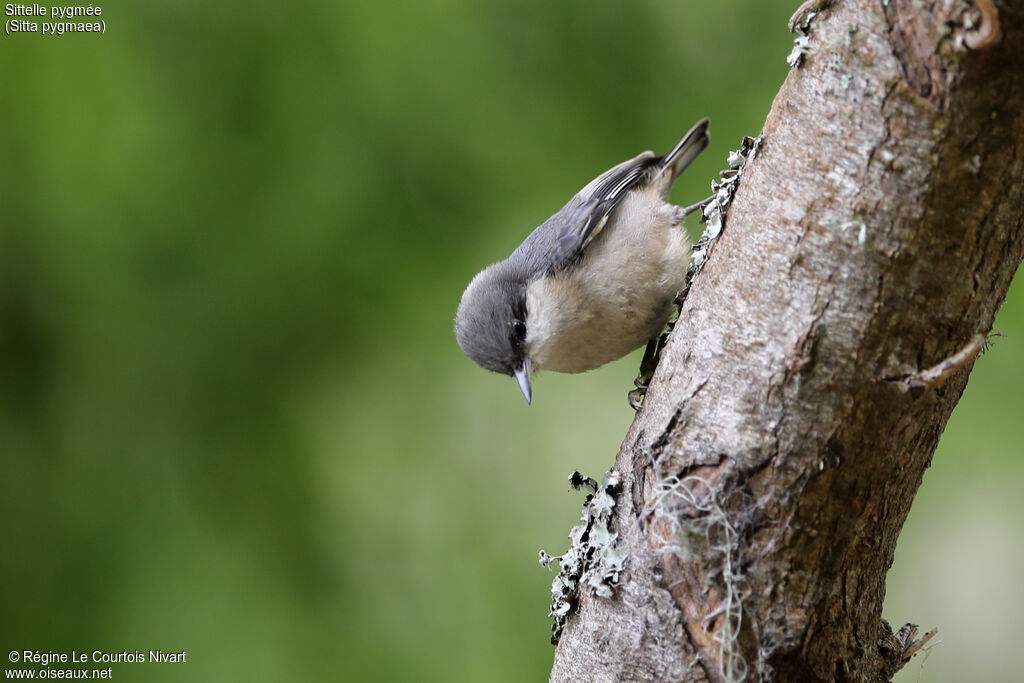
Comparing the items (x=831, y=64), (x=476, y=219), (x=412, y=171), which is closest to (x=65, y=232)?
(x=412, y=171)

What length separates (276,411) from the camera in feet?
→ 8.38

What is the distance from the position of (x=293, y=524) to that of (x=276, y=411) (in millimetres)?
347

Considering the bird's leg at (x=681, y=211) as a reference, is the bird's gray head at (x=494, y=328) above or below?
below

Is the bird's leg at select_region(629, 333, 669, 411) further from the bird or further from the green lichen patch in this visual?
the green lichen patch

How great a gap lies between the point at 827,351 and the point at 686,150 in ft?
4.80

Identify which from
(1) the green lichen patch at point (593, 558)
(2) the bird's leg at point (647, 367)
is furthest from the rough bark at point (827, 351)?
(2) the bird's leg at point (647, 367)

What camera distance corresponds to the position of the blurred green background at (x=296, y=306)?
7.95ft

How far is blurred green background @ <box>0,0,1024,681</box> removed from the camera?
242cm

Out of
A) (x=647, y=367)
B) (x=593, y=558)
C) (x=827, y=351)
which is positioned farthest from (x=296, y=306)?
(x=827, y=351)

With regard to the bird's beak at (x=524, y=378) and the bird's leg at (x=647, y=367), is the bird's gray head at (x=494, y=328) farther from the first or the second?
the bird's leg at (x=647, y=367)

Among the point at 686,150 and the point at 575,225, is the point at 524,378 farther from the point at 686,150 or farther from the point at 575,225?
the point at 686,150

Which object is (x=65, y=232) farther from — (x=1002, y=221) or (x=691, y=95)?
(x=1002, y=221)

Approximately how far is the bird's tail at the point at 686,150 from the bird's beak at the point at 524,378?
0.77 meters

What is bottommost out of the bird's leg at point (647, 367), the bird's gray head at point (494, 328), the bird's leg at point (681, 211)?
the bird's leg at point (647, 367)
